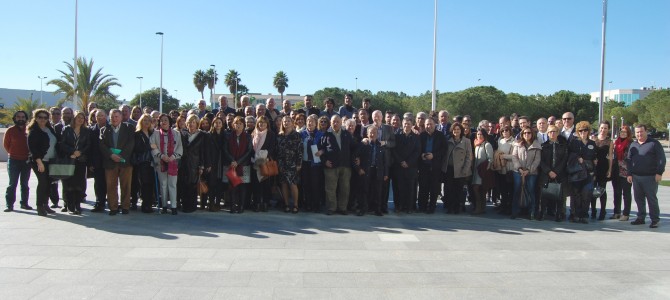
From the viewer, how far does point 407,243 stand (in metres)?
6.56

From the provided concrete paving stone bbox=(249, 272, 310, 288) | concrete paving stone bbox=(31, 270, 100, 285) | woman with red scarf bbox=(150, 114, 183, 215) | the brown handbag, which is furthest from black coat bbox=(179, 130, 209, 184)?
concrete paving stone bbox=(249, 272, 310, 288)

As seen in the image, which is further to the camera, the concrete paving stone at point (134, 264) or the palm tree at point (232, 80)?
the palm tree at point (232, 80)

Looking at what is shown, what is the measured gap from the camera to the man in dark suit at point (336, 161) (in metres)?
8.47

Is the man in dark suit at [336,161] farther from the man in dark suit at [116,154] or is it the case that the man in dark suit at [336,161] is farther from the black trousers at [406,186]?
the man in dark suit at [116,154]

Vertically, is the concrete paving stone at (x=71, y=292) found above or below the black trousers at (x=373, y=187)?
below

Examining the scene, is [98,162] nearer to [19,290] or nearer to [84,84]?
[19,290]

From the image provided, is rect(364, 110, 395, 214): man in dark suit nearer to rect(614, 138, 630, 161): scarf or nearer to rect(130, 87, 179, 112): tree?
rect(614, 138, 630, 161): scarf

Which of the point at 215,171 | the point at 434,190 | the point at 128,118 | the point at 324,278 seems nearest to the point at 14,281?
the point at 324,278

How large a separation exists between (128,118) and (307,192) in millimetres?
4381

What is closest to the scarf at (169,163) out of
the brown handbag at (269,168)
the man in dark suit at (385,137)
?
the brown handbag at (269,168)

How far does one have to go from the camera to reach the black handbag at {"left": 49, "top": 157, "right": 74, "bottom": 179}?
7.89 metres

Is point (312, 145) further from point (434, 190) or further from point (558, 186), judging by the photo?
point (558, 186)

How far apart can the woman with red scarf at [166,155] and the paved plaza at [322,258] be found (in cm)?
47

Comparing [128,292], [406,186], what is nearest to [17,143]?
[128,292]
